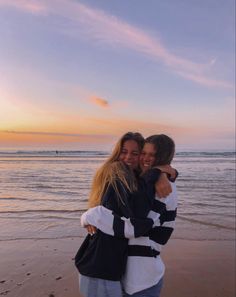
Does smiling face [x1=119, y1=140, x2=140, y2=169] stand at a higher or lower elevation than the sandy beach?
higher

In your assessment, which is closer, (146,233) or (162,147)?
(146,233)

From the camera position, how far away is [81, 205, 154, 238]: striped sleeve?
2.19m

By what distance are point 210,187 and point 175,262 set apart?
9591 millimetres

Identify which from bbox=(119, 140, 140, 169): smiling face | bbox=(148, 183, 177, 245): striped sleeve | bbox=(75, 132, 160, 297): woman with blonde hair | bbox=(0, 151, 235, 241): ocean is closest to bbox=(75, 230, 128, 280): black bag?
bbox=(75, 132, 160, 297): woman with blonde hair

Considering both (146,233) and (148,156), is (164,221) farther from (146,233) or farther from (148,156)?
(148,156)

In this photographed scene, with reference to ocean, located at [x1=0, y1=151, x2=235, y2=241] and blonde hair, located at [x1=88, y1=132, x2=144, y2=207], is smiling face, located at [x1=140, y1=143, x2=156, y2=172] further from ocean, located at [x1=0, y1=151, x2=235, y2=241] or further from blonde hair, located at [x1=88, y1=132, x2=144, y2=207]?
ocean, located at [x1=0, y1=151, x2=235, y2=241]

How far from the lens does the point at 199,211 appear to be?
1048 cm

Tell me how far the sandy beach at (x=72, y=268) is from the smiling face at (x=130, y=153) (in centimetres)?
287

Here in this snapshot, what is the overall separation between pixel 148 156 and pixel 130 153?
0.44ft

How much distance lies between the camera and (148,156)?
2.52 meters

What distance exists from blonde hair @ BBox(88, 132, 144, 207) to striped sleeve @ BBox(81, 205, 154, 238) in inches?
4.6

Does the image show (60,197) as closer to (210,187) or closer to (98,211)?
(210,187)

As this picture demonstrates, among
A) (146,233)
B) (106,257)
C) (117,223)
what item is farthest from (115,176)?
(106,257)

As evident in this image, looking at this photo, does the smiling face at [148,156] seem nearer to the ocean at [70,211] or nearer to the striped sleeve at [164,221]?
the striped sleeve at [164,221]
